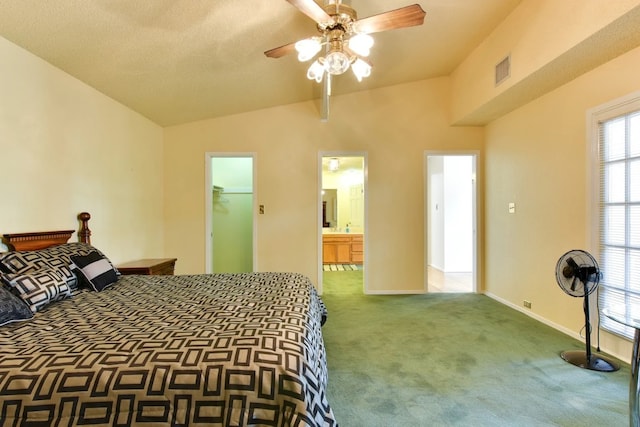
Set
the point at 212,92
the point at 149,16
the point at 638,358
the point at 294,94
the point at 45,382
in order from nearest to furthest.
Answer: the point at 45,382 → the point at 638,358 → the point at 149,16 → the point at 212,92 → the point at 294,94

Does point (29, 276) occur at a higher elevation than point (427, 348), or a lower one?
higher

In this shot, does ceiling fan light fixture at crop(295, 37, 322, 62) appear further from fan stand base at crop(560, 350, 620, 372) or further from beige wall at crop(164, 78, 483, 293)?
fan stand base at crop(560, 350, 620, 372)

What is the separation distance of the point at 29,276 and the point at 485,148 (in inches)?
203

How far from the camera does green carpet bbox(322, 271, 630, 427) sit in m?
1.85

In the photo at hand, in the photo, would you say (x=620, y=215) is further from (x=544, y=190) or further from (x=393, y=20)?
(x=393, y=20)

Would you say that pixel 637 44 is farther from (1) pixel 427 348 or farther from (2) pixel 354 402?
(2) pixel 354 402

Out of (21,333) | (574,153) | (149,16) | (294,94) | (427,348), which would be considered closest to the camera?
(21,333)

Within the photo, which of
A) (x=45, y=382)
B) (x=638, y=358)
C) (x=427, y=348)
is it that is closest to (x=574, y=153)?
(x=638, y=358)

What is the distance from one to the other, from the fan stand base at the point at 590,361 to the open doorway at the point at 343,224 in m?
2.51

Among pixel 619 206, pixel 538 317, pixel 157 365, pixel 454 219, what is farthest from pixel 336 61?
pixel 454 219

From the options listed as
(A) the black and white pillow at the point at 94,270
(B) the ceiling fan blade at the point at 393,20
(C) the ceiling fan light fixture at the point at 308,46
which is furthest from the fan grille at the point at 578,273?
→ (A) the black and white pillow at the point at 94,270

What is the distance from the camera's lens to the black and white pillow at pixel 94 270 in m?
2.29

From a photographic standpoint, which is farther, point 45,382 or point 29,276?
point 29,276

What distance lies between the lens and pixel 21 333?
4.82ft
